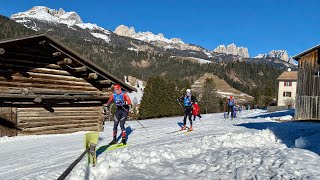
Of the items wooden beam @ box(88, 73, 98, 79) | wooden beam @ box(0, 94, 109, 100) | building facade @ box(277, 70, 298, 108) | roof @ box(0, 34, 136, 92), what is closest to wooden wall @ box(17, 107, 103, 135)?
wooden beam @ box(0, 94, 109, 100)

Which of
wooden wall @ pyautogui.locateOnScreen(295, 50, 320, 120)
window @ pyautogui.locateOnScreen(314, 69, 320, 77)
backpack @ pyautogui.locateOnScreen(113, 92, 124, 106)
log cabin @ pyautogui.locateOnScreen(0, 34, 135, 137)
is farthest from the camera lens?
wooden wall @ pyautogui.locateOnScreen(295, 50, 320, 120)

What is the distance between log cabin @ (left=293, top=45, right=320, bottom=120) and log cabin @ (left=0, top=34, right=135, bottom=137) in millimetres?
15759

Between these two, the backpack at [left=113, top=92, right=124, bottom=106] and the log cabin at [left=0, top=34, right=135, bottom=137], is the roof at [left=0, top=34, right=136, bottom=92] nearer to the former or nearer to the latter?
the log cabin at [left=0, top=34, right=135, bottom=137]

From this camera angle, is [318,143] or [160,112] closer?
[318,143]

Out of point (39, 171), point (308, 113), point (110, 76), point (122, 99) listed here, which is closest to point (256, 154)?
point (122, 99)

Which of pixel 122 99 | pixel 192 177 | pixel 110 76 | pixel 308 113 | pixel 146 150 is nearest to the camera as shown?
pixel 192 177

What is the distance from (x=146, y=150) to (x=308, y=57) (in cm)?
2195

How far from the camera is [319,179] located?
296 inches

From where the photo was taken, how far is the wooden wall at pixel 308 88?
26822 mm

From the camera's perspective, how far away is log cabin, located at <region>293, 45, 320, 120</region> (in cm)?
2678

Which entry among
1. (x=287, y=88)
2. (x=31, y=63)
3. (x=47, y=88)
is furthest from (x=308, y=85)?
(x=287, y=88)

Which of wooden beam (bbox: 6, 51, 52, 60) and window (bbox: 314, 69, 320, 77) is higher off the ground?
window (bbox: 314, 69, 320, 77)

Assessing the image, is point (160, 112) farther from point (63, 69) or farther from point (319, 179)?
point (319, 179)

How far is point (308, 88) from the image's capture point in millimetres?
27422
